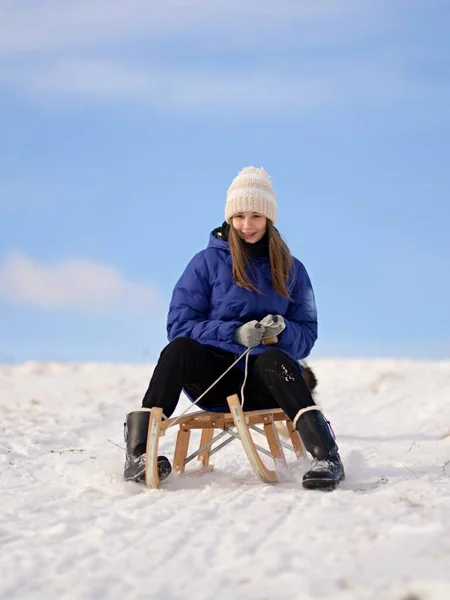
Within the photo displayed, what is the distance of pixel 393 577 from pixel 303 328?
81.3 inches

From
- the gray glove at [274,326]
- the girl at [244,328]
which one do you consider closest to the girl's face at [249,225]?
the girl at [244,328]

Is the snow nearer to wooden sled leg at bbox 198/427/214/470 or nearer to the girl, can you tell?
wooden sled leg at bbox 198/427/214/470

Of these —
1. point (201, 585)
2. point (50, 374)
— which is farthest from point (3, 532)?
point (50, 374)

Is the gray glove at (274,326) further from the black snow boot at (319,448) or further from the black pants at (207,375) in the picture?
the black snow boot at (319,448)

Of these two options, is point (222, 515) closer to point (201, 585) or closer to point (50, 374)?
point (201, 585)

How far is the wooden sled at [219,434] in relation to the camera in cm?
348

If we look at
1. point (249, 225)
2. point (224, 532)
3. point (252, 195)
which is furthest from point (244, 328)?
point (224, 532)

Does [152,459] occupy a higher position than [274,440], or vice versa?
[274,440]

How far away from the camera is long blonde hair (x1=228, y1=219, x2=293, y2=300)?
3.96m

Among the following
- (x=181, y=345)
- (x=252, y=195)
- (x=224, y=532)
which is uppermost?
(x=252, y=195)

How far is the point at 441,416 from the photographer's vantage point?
7.54 m

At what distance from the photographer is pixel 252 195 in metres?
4.04

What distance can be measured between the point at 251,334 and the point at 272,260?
1.65 feet

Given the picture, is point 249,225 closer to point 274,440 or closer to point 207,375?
point 207,375
